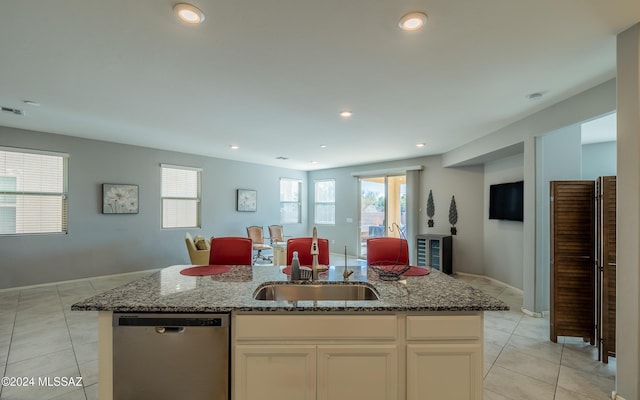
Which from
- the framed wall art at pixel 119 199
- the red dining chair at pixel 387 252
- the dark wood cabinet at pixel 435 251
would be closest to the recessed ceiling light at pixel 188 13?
the red dining chair at pixel 387 252

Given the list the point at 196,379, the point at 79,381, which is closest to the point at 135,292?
the point at 196,379

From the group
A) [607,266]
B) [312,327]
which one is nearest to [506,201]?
[607,266]

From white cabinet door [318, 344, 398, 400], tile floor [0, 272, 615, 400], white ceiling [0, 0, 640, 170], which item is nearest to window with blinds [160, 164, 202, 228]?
white ceiling [0, 0, 640, 170]

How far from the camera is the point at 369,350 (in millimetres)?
1645

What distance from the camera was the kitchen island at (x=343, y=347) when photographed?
1636 millimetres

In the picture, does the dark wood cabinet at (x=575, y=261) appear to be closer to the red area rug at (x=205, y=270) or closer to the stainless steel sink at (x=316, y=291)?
the stainless steel sink at (x=316, y=291)

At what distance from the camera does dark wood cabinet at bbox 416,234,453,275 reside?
598cm

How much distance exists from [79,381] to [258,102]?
3022mm

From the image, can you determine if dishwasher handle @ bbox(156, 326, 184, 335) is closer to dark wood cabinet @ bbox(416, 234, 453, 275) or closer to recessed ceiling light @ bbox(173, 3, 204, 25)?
recessed ceiling light @ bbox(173, 3, 204, 25)

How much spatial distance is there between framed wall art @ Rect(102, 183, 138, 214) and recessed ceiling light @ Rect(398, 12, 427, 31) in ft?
19.1

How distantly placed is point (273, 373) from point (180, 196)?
19.3 feet

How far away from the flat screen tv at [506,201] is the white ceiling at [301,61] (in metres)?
1.35

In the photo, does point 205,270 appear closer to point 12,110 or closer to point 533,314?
point 12,110

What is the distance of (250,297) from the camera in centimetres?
182
